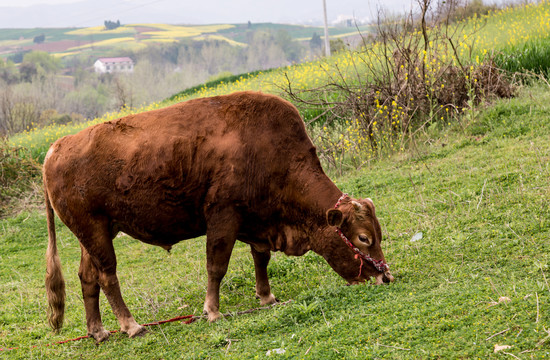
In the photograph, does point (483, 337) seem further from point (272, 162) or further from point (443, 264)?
point (272, 162)

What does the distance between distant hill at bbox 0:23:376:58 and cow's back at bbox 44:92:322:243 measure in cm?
13097

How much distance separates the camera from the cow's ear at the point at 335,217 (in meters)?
5.25

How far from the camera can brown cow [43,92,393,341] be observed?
5.46 meters

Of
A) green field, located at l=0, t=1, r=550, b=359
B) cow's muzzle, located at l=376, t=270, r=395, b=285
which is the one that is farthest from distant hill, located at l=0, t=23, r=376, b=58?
cow's muzzle, located at l=376, t=270, r=395, b=285

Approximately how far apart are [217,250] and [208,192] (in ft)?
1.82

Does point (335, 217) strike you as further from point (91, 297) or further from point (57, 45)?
point (57, 45)

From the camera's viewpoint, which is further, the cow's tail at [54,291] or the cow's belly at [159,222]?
the cow's tail at [54,291]

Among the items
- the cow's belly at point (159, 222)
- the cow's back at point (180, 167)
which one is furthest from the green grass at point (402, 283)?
the cow's back at point (180, 167)

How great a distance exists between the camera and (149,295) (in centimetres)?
685

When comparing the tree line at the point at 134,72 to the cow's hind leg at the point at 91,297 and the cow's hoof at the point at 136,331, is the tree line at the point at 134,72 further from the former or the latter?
the cow's hoof at the point at 136,331

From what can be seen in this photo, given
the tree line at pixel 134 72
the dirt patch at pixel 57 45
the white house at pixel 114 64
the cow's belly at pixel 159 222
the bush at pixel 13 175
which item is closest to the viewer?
the cow's belly at pixel 159 222

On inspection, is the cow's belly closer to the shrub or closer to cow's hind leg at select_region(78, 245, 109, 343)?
cow's hind leg at select_region(78, 245, 109, 343)

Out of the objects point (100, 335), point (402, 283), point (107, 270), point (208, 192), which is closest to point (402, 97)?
point (402, 283)

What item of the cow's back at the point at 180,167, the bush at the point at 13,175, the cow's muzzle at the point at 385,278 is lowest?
the bush at the point at 13,175
